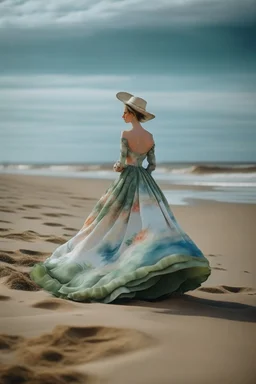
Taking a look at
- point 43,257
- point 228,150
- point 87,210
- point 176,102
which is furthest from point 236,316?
point 87,210

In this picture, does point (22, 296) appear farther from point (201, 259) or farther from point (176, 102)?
point (176, 102)

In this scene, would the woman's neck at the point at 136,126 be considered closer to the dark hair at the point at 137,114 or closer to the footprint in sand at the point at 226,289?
the dark hair at the point at 137,114

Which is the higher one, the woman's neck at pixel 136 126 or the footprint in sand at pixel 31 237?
the woman's neck at pixel 136 126

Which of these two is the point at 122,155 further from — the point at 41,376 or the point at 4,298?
the point at 41,376

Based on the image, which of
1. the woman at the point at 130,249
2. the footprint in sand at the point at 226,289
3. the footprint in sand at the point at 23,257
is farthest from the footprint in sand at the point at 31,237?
the footprint in sand at the point at 226,289

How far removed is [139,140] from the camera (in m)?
2.77

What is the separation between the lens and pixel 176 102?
3867 mm

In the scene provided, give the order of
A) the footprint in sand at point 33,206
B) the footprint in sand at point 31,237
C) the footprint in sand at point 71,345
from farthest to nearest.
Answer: the footprint in sand at point 33,206 < the footprint in sand at point 31,237 < the footprint in sand at point 71,345

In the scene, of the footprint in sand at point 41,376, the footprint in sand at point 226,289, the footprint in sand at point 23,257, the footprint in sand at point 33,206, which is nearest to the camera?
the footprint in sand at point 41,376

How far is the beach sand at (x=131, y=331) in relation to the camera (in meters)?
1.96

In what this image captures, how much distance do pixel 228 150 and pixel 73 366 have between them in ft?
6.29

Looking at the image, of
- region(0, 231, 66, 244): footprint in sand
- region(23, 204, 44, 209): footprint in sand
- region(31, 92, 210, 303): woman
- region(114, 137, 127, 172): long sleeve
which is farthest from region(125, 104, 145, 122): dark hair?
region(23, 204, 44, 209): footprint in sand

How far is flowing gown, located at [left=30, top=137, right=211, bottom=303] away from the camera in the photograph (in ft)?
8.30

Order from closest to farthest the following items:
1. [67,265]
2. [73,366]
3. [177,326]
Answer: [73,366], [177,326], [67,265]
